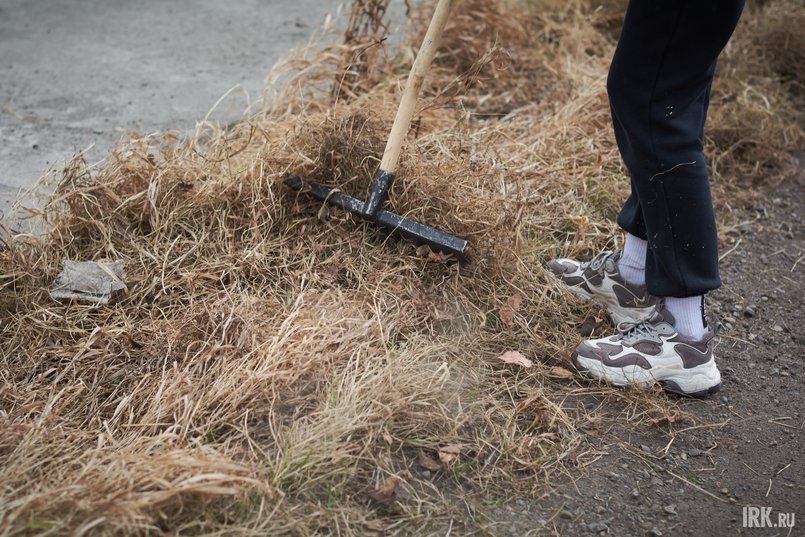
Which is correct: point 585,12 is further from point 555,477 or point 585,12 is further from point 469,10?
point 555,477

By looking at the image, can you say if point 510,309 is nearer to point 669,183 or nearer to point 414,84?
point 669,183

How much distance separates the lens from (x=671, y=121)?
5.85ft

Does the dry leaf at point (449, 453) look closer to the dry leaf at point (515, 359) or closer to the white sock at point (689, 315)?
the dry leaf at point (515, 359)

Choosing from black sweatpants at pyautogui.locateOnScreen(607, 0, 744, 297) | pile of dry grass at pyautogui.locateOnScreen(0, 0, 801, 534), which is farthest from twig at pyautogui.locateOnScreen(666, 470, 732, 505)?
black sweatpants at pyautogui.locateOnScreen(607, 0, 744, 297)

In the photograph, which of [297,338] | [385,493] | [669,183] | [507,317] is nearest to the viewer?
[385,493]

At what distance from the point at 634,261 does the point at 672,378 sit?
401 millimetres

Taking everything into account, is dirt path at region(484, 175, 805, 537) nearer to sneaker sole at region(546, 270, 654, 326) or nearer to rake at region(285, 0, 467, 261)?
sneaker sole at region(546, 270, 654, 326)

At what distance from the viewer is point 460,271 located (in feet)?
7.39

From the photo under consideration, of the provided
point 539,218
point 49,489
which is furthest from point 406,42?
point 49,489

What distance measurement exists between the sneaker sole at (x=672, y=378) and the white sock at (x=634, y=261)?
1.10 ft

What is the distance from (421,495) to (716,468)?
78 centimetres

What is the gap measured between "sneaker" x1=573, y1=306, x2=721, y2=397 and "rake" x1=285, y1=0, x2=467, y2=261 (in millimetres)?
524

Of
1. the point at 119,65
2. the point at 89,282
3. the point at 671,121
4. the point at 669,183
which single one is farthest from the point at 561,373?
the point at 119,65

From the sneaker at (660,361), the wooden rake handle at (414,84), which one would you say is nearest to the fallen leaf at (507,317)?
the sneaker at (660,361)
